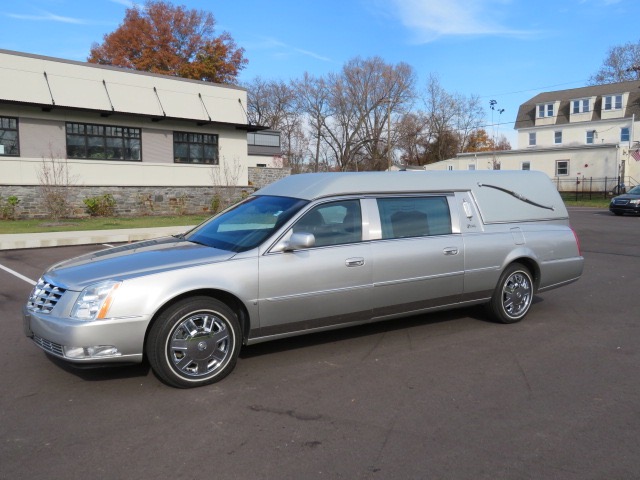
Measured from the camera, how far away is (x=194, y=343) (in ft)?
14.2

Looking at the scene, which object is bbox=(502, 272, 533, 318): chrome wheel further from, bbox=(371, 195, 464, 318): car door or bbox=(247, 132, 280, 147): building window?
bbox=(247, 132, 280, 147): building window

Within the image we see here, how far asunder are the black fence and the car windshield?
132ft

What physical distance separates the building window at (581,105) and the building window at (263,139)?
29529 millimetres

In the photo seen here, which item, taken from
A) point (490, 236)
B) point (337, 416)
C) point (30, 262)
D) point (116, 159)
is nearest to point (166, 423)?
point (337, 416)

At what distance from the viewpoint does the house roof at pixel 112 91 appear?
845 inches

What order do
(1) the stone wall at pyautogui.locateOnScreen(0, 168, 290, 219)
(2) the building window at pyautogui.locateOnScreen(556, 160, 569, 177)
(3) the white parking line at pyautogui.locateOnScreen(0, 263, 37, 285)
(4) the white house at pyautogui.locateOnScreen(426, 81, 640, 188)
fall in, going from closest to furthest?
(3) the white parking line at pyautogui.locateOnScreen(0, 263, 37, 285) < (1) the stone wall at pyautogui.locateOnScreen(0, 168, 290, 219) < (4) the white house at pyautogui.locateOnScreen(426, 81, 640, 188) < (2) the building window at pyautogui.locateOnScreen(556, 160, 569, 177)

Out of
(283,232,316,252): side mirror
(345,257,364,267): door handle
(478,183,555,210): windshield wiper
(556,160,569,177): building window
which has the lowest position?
(345,257,364,267): door handle

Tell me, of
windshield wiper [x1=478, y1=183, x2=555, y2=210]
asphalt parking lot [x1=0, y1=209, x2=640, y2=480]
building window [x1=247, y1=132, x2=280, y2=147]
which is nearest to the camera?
asphalt parking lot [x1=0, y1=209, x2=640, y2=480]

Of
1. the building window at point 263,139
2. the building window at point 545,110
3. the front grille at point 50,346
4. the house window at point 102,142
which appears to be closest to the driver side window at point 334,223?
the front grille at point 50,346

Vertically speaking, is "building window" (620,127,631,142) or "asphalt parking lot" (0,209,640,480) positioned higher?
"building window" (620,127,631,142)

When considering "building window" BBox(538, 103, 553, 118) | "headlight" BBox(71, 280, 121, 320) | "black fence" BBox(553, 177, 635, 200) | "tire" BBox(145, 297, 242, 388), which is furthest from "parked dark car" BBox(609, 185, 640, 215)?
"building window" BBox(538, 103, 553, 118)

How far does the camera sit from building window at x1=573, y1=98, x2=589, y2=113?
166 feet

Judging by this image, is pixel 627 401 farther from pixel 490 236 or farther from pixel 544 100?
pixel 544 100

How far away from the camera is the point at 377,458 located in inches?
128
